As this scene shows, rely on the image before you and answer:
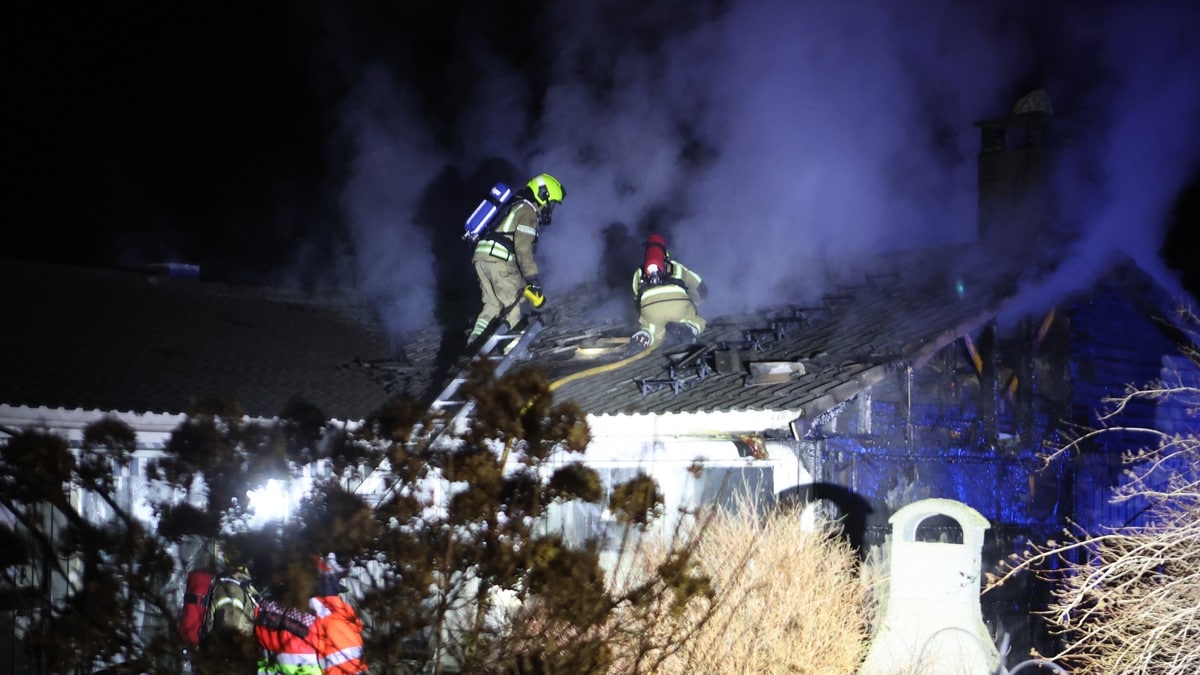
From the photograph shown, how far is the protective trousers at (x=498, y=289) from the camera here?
12.1 m

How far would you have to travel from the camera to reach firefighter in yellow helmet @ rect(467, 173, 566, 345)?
11891mm

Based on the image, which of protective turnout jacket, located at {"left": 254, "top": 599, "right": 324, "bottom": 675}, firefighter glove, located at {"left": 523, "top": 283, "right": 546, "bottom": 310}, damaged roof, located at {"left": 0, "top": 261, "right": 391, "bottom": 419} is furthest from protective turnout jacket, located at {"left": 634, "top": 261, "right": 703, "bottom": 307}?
protective turnout jacket, located at {"left": 254, "top": 599, "right": 324, "bottom": 675}

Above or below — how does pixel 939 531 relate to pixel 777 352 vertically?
below

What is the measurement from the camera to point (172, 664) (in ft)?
16.2

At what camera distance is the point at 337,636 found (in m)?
5.11

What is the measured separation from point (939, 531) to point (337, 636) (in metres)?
7.10

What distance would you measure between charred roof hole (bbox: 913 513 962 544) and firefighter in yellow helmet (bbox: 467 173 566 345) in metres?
4.45

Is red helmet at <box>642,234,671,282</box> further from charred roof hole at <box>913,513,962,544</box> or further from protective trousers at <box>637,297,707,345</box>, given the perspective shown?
charred roof hole at <box>913,513,962,544</box>

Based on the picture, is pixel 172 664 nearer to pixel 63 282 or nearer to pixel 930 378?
pixel 930 378

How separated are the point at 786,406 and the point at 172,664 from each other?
18.1ft

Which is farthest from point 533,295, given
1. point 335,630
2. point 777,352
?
point 335,630

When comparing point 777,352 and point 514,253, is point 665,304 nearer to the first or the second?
point 777,352

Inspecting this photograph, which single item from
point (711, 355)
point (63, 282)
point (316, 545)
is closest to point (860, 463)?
point (711, 355)

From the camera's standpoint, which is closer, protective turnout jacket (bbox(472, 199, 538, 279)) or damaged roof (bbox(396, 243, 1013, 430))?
damaged roof (bbox(396, 243, 1013, 430))
